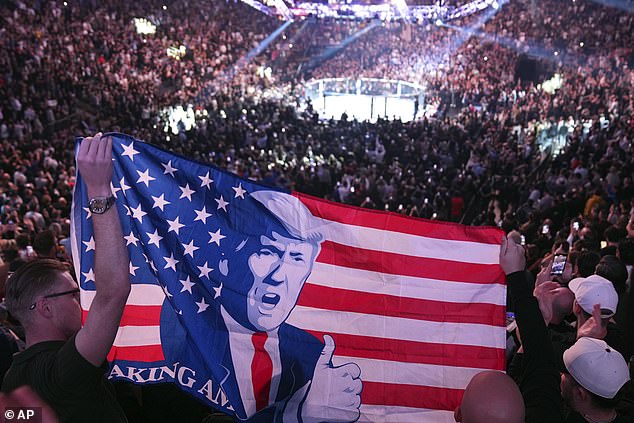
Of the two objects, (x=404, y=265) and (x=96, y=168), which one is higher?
(x=96, y=168)

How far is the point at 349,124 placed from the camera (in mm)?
20781

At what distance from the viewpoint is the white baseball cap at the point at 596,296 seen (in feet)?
12.3

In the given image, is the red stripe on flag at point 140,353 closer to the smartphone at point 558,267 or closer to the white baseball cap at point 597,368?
the white baseball cap at point 597,368

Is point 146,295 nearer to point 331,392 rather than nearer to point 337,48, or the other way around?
point 331,392

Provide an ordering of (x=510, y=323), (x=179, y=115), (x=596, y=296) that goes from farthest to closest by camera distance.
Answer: (x=179, y=115)
(x=510, y=323)
(x=596, y=296)

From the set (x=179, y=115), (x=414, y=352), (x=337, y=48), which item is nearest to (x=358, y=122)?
(x=179, y=115)

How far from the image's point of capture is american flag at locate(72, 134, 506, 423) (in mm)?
3125

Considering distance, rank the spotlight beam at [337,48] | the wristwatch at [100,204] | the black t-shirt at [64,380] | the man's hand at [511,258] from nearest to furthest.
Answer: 1. the black t-shirt at [64,380]
2. the wristwatch at [100,204]
3. the man's hand at [511,258]
4. the spotlight beam at [337,48]

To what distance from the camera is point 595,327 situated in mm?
3656

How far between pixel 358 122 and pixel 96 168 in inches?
760

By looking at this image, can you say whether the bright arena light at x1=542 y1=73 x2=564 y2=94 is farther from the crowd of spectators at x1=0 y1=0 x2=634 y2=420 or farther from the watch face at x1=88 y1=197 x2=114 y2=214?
the watch face at x1=88 y1=197 x2=114 y2=214

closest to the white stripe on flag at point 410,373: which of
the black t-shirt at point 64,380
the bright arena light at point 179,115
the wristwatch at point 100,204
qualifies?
the black t-shirt at point 64,380

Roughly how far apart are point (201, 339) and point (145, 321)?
0.36 m

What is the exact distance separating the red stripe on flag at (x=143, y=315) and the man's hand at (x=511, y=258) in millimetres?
1856
